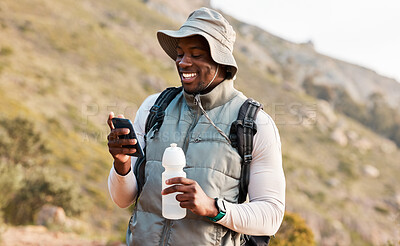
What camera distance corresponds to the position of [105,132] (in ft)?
68.1

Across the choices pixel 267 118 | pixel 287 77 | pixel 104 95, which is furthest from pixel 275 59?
pixel 267 118

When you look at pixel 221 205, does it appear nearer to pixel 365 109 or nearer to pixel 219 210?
pixel 219 210

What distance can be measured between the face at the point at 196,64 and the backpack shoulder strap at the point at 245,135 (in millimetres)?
262

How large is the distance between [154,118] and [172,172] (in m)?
0.44

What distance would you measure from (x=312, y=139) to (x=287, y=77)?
25190 mm

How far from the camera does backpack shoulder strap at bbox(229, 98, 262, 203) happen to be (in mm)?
1928

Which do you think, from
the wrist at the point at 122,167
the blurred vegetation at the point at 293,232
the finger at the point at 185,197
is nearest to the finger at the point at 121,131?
the wrist at the point at 122,167

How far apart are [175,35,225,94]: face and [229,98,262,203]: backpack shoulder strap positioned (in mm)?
262

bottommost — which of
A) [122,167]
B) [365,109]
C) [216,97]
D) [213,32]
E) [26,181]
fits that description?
[365,109]

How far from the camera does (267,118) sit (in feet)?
6.65

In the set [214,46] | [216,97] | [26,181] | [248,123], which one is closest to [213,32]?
[214,46]

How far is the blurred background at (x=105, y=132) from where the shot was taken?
39.1ft

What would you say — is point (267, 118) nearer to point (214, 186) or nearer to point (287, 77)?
point (214, 186)

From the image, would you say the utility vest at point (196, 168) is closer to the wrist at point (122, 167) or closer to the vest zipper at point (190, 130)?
the vest zipper at point (190, 130)
